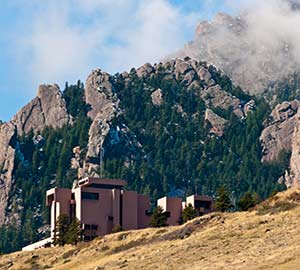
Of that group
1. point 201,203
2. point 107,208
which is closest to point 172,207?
point 201,203

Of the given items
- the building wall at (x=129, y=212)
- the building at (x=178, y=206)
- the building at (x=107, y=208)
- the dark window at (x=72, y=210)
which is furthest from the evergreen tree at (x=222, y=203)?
the dark window at (x=72, y=210)

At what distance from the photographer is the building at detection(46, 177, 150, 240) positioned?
541ft

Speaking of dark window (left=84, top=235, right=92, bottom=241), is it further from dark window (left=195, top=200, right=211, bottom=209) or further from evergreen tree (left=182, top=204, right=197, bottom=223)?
dark window (left=195, top=200, right=211, bottom=209)

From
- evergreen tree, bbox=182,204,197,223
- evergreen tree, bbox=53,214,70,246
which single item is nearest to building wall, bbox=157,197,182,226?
evergreen tree, bbox=182,204,197,223

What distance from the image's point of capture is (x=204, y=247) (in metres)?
105

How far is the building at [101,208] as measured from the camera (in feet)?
541

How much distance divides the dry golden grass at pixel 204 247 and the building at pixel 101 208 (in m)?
29.7

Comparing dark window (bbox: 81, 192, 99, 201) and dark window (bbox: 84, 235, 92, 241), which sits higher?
dark window (bbox: 81, 192, 99, 201)

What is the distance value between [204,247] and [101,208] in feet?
207

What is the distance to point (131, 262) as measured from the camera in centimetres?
10575

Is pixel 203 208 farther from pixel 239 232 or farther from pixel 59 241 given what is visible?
pixel 239 232

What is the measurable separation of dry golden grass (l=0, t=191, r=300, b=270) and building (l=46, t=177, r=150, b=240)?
97.4 ft

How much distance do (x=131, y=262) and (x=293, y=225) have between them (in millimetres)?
15441

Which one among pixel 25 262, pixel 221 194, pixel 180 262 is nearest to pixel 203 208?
pixel 221 194
